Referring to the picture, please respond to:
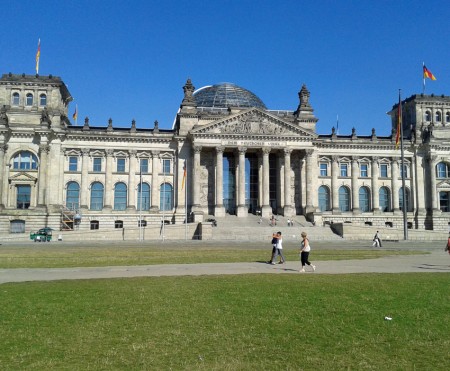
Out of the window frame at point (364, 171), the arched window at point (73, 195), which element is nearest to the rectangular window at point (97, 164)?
the arched window at point (73, 195)

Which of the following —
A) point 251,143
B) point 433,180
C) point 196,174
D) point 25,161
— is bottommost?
point 433,180

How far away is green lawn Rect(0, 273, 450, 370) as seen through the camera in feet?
26.3

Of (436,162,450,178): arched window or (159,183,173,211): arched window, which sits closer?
(159,183,173,211): arched window

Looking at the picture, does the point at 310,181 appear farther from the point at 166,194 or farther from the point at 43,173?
the point at 43,173

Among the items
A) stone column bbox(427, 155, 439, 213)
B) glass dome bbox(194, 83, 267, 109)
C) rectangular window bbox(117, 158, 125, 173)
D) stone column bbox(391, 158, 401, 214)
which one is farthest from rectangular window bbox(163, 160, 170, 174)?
stone column bbox(427, 155, 439, 213)

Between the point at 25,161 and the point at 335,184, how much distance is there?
5568 centimetres

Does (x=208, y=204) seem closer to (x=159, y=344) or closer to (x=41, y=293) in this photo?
(x=41, y=293)

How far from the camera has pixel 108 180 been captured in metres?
75.8

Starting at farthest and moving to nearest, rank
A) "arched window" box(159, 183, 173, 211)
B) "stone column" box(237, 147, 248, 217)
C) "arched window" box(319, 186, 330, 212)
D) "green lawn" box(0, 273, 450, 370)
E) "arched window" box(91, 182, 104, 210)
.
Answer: "arched window" box(319, 186, 330, 212)
"arched window" box(159, 183, 173, 211)
"arched window" box(91, 182, 104, 210)
"stone column" box(237, 147, 248, 217)
"green lawn" box(0, 273, 450, 370)

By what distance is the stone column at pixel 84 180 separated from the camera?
245 ft

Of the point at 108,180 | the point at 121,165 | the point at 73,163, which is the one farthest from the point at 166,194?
the point at 73,163

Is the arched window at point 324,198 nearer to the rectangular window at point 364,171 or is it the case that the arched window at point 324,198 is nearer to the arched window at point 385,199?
the rectangular window at point 364,171

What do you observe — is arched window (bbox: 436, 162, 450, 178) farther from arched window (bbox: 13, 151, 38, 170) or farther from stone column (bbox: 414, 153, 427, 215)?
arched window (bbox: 13, 151, 38, 170)

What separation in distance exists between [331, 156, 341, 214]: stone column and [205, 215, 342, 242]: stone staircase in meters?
12.8
